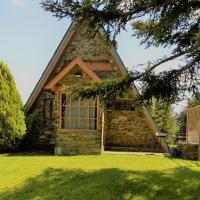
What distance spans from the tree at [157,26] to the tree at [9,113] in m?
8.23

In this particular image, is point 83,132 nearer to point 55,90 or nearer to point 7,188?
point 55,90

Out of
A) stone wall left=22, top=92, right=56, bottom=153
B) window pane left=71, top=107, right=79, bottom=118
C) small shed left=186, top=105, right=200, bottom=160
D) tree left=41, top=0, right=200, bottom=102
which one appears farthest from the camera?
small shed left=186, top=105, right=200, bottom=160

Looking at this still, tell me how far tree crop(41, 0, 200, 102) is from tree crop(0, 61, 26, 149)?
8231 mm

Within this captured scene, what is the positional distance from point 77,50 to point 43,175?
9.80m

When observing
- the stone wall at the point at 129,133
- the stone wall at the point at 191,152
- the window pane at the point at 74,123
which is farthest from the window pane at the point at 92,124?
the stone wall at the point at 191,152

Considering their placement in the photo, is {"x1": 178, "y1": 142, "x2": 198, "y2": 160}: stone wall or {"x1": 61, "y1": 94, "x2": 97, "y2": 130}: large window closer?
{"x1": 178, "y1": 142, "x2": 198, "y2": 160}: stone wall

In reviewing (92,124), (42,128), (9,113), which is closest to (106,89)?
(92,124)

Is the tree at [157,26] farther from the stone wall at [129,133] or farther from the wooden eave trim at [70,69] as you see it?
the stone wall at [129,133]

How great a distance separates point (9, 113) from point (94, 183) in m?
8.64

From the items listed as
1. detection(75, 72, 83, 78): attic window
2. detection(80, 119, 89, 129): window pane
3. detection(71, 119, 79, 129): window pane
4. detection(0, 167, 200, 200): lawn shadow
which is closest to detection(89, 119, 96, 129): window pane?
detection(80, 119, 89, 129): window pane

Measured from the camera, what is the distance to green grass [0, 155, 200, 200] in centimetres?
934

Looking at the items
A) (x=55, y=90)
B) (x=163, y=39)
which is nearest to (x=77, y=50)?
(x=55, y=90)

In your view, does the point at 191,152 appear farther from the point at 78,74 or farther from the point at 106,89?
the point at 106,89

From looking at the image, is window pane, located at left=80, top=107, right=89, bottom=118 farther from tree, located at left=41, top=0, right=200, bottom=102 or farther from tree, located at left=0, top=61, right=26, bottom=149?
tree, located at left=41, top=0, right=200, bottom=102
